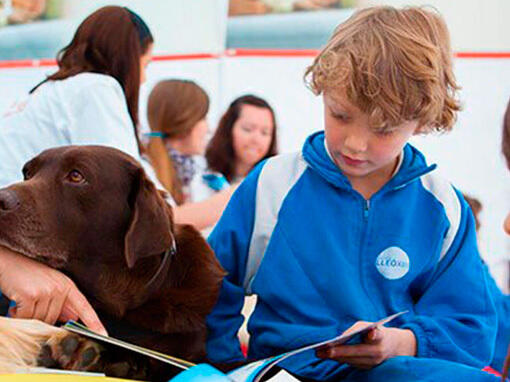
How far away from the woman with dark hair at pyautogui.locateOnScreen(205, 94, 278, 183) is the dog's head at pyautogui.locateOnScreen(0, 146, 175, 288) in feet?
8.28

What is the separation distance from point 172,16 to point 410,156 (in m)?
2.60

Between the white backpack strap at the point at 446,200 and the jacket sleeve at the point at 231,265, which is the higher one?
Result: the white backpack strap at the point at 446,200

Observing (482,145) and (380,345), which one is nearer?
(380,345)

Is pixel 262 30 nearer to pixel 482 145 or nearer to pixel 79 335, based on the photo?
pixel 482 145

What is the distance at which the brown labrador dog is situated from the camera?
1.36m

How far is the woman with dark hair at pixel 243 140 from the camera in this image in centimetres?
398

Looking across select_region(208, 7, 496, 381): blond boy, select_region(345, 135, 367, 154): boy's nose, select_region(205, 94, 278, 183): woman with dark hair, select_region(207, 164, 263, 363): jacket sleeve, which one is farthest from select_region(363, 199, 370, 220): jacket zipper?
select_region(205, 94, 278, 183): woman with dark hair

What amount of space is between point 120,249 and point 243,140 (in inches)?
103

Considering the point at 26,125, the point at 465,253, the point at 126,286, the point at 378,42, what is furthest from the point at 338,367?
the point at 26,125

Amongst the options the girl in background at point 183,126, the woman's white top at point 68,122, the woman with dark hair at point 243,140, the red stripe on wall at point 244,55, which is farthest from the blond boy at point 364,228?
the woman with dark hair at point 243,140

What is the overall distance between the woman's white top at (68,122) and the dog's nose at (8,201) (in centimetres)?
68

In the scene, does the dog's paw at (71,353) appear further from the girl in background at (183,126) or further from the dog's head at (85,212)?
the girl in background at (183,126)

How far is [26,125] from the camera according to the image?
209 cm

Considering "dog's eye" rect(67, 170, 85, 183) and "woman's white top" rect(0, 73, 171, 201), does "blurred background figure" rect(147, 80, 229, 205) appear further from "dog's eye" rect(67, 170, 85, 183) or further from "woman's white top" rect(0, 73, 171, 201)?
"dog's eye" rect(67, 170, 85, 183)
